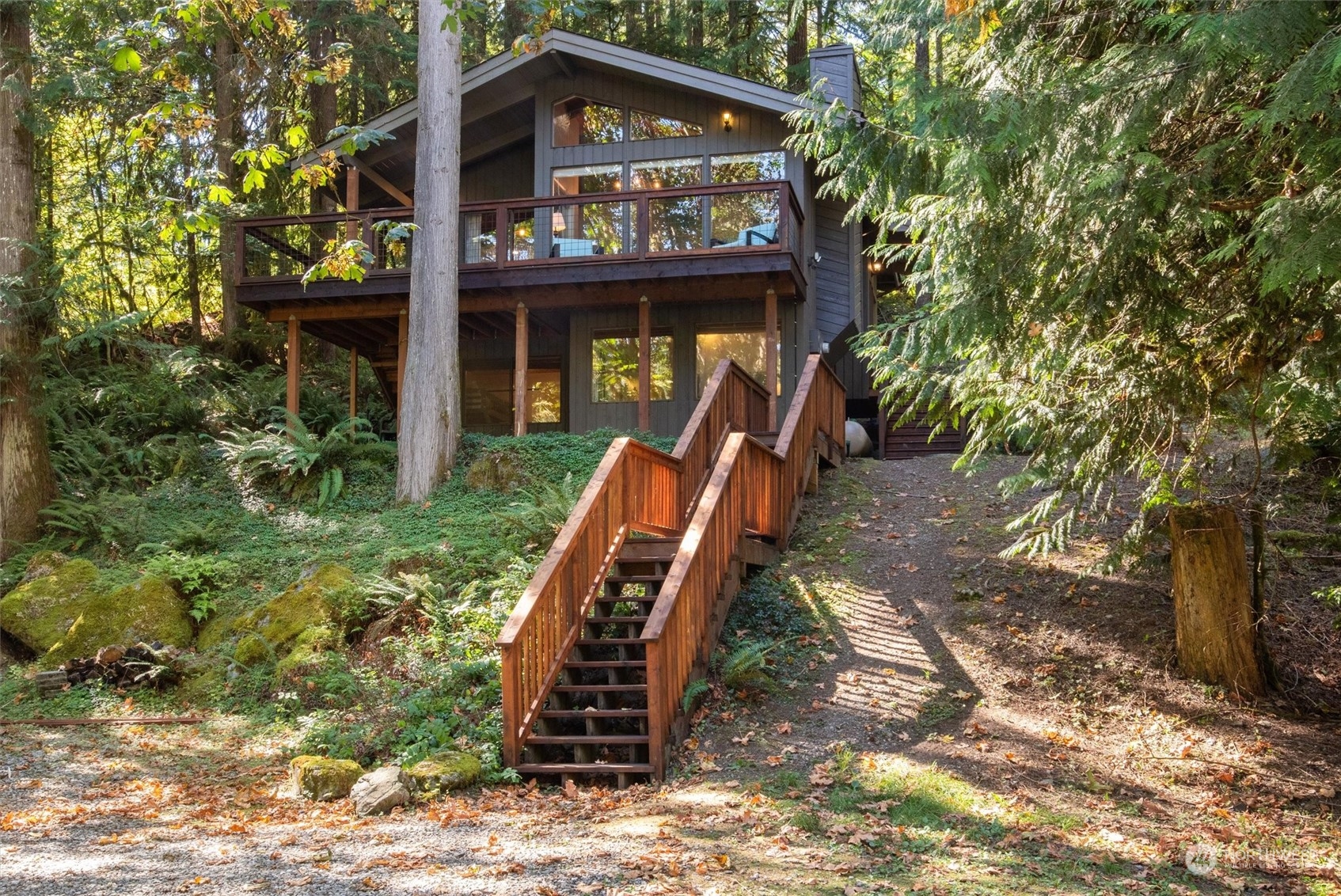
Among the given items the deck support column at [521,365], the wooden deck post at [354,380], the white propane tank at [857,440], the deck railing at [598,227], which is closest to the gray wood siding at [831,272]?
the white propane tank at [857,440]

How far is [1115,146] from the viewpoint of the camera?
16.8 ft

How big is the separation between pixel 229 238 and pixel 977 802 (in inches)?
802

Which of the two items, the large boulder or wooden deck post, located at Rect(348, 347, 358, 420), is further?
wooden deck post, located at Rect(348, 347, 358, 420)

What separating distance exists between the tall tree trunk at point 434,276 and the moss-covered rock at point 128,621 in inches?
144

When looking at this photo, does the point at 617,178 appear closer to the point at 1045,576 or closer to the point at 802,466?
the point at 802,466

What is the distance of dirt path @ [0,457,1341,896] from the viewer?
15.9 feet

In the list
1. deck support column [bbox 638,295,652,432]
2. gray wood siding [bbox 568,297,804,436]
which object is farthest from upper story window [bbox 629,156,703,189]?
deck support column [bbox 638,295,652,432]

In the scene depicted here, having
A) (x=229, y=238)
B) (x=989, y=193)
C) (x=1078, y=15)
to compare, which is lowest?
(x=989, y=193)

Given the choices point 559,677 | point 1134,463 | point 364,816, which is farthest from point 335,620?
point 1134,463

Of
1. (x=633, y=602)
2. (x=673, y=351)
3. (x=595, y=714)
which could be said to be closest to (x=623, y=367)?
(x=673, y=351)

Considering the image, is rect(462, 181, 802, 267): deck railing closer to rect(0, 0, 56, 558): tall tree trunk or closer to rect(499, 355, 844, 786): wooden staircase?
rect(499, 355, 844, 786): wooden staircase

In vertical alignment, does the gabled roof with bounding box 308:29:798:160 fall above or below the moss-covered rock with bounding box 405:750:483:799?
above

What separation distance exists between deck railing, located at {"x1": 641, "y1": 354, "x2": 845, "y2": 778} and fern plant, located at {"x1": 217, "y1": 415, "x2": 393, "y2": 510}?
6.45 meters

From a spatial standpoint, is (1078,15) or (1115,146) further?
(1078,15)
